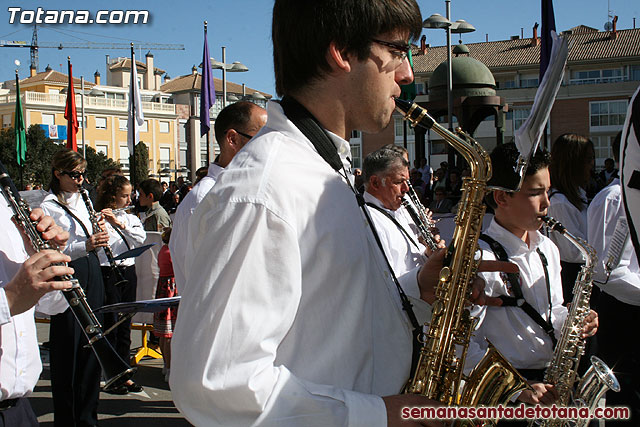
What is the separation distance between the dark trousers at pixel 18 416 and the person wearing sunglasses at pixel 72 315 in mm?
2246

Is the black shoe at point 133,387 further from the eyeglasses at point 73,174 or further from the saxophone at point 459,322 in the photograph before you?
the saxophone at point 459,322

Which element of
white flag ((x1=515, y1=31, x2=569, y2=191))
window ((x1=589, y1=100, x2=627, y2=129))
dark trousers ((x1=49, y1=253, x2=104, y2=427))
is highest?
window ((x1=589, y1=100, x2=627, y2=129))

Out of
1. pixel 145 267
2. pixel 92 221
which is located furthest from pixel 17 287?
pixel 145 267

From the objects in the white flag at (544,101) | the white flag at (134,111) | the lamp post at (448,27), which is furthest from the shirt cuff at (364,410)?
the white flag at (134,111)

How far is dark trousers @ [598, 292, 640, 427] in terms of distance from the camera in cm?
429

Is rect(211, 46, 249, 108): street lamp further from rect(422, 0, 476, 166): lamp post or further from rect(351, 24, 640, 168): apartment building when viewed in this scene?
rect(351, 24, 640, 168): apartment building

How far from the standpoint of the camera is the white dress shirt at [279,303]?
4.64 ft

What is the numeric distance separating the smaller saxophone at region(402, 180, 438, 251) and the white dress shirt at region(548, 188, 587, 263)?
1.15 m

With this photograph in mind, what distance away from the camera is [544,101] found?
2248mm

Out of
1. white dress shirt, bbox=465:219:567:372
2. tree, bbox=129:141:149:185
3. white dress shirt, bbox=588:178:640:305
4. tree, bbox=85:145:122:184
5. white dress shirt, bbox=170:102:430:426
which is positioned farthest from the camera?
tree, bbox=129:141:149:185

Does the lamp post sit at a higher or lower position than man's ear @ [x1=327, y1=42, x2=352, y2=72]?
higher

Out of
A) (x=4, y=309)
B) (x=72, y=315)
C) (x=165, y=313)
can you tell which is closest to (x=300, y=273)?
(x=4, y=309)

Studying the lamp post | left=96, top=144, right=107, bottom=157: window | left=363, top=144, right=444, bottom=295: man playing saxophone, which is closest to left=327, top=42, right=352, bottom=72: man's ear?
left=363, top=144, right=444, bottom=295: man playing saxophone

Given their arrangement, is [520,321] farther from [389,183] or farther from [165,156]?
[165,156]
